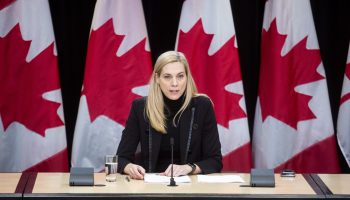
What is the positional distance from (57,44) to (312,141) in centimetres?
225

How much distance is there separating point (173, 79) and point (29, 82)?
144cm

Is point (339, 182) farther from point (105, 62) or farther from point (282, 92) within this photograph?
point (105, 62)

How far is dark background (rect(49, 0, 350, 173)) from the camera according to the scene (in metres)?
5.39

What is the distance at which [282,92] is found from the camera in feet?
16.5

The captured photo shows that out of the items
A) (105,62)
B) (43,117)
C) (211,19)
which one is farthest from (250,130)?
(43,117)

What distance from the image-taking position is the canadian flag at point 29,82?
4945 millimetres

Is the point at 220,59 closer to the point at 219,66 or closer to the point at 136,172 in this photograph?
the point at 219,66

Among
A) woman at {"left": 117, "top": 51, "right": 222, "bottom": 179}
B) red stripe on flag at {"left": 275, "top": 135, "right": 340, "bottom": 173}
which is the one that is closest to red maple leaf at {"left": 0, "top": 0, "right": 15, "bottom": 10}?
woman at {"left": 117, "top": 51, "right": 222, "bottom": 179}

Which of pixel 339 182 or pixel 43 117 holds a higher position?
pixel 43 117

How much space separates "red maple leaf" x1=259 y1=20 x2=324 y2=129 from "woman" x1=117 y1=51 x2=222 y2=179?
3.31ft

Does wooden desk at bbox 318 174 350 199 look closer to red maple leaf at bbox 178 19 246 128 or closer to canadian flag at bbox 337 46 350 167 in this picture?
canadian flag at bbox 337 46 350 167

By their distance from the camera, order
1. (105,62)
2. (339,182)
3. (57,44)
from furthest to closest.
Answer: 1. (57,44)
2. (105,62)
3. (339,182)

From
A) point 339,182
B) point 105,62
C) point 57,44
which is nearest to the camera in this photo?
point 339,182

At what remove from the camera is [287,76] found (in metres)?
5.02
